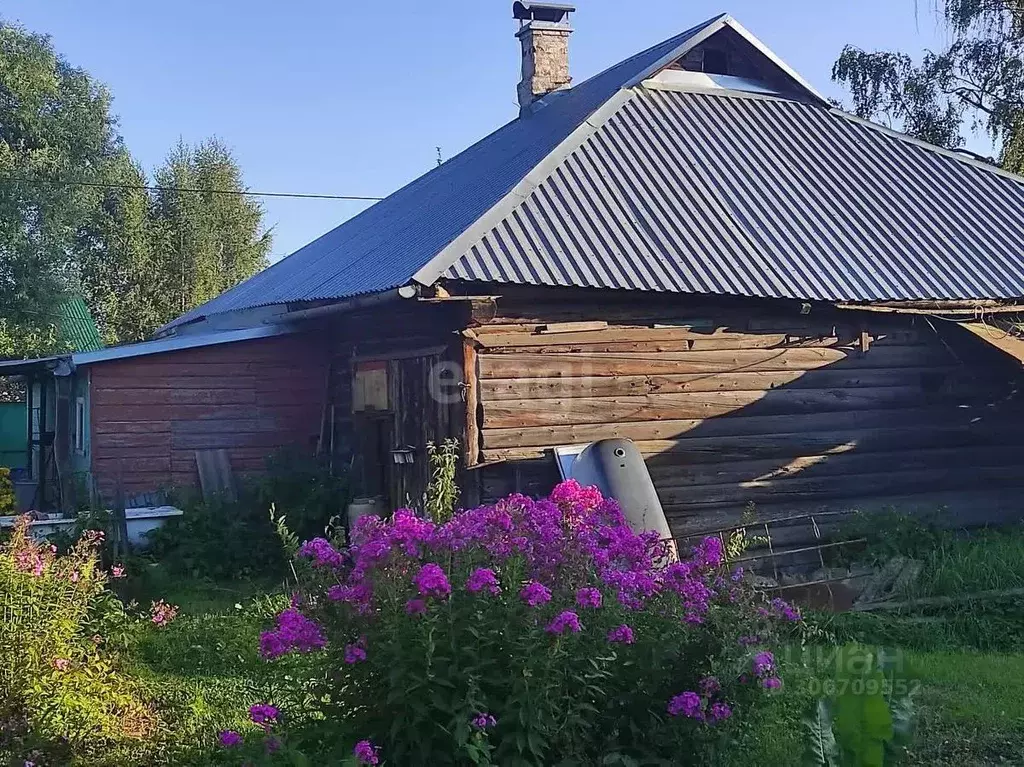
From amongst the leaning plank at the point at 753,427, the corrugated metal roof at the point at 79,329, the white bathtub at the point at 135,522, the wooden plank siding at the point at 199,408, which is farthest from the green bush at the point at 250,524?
the corrugated metal roof at the point at 79,329

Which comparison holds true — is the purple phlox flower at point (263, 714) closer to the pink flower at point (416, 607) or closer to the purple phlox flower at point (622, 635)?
the pink flower at point (416, 607)

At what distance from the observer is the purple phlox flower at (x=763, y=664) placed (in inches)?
180

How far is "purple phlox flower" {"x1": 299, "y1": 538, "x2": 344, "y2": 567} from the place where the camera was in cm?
457

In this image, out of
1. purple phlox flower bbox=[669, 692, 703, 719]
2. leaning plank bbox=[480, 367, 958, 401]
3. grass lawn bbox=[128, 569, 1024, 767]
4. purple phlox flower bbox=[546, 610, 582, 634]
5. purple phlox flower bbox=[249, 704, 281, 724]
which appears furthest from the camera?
leaning plank bbox=[480, 367, 958, 401]

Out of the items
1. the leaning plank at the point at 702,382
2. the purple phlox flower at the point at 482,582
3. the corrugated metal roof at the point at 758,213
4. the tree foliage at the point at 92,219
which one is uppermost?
the tree foliage at the point at 92,219

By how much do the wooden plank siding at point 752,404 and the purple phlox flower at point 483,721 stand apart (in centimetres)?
605

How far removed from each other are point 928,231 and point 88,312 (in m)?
26.3

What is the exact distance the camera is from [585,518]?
5.00 m

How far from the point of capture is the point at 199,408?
45.9 feet

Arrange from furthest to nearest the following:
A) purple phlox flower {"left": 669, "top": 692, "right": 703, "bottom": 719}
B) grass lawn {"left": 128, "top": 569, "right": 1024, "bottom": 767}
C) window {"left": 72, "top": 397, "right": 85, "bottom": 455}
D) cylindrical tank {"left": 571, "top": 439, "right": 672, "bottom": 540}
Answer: window {"left": 72, "top": 397, "right": 85, "bottom": 455} < cylindrical tank {"left": 571, "top": 439, "right": 672, "bottom": 540} < grass lawn {"left": 128, "top": 569, "right": 1024, "bottom": 767} < purple phlox flower {"left": 669, "top": 692, "right": 703, "bottom": 719}

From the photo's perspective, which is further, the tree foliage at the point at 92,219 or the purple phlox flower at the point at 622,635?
the tree foliage at the point at 92,219

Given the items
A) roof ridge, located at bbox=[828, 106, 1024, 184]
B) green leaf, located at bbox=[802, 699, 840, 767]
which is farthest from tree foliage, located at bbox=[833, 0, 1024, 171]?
green leaf, located at bbox=[802, 699, 840, 767]

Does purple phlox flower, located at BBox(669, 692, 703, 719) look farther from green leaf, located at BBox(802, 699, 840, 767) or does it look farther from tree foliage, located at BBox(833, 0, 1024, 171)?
tree foliage, located at BBox(833, 0, 1024, 171)

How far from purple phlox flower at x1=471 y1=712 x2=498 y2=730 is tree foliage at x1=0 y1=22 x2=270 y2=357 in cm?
2361
